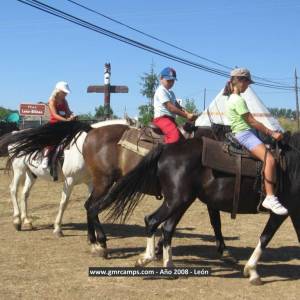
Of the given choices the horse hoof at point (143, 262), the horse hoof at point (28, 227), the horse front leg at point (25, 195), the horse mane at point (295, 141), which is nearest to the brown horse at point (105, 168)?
the horse hoof at point (143, 262)

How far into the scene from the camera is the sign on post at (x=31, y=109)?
2759 cm

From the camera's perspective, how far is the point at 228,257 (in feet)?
22.4

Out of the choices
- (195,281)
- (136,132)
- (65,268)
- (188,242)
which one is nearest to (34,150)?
(136,132)

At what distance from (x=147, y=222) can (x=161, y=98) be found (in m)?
1.65

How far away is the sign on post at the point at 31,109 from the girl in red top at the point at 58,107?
65.4 ft

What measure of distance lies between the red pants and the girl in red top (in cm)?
185

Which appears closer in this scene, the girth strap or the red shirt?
the girth strap

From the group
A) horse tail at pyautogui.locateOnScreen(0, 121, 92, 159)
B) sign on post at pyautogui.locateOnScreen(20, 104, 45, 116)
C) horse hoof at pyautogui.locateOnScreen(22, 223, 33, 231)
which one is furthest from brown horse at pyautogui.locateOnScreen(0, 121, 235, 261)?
sign on post at pyautogui.locateOnScreen(20, 104, 45, 116)

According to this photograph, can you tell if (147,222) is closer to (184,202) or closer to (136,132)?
(184,202)

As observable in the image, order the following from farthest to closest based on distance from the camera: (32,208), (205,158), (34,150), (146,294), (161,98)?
1. (32,208)
2. (34,150)
3. (161,98)
4. (205,158)
5. (146,294)

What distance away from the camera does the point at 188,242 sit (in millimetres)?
7840

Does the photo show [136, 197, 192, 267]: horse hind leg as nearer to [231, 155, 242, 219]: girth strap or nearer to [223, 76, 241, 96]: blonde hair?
[231, 155, 242, 219]: girth strap

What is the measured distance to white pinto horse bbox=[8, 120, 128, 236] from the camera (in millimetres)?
7797

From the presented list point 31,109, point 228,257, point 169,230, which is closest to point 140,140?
point 169,230
